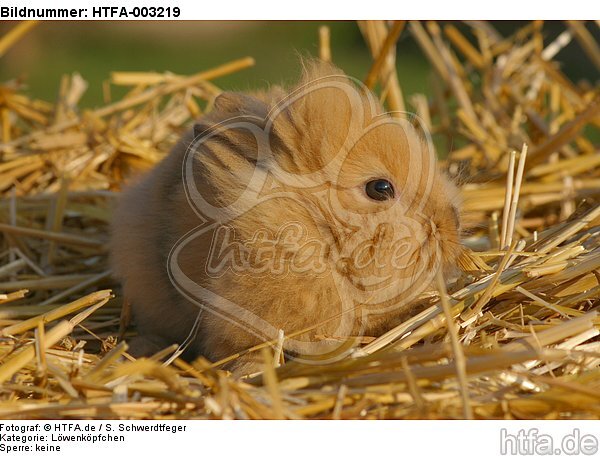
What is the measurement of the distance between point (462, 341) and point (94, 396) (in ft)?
4.00

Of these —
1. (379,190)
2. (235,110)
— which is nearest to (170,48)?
(235,110)

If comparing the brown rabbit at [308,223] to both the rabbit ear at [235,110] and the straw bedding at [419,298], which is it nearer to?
the rabbit ear at [235,110]

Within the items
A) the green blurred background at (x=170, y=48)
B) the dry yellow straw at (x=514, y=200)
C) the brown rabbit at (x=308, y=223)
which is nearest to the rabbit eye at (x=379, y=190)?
the brown rabbit at (x=308, y=223)

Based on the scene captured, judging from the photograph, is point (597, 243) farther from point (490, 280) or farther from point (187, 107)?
point (187, 107)

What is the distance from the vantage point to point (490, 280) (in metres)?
2.74

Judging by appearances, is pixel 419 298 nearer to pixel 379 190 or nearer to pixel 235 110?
pixel 379 190

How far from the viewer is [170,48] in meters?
11.4

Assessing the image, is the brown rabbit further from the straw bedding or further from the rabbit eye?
the straw bedding

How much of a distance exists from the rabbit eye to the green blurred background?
7.30m

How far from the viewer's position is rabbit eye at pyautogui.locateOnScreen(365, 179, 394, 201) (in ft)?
8.64

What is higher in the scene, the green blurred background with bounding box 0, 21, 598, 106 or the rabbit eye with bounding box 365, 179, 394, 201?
the green blurred background with bounding box 0, 21, 598, 106

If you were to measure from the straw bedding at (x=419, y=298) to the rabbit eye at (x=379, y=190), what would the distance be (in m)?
0.40

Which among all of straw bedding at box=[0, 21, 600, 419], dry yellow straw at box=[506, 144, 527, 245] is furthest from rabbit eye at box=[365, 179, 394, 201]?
dry yellow straw at box=[506, 144, 527, 245]
